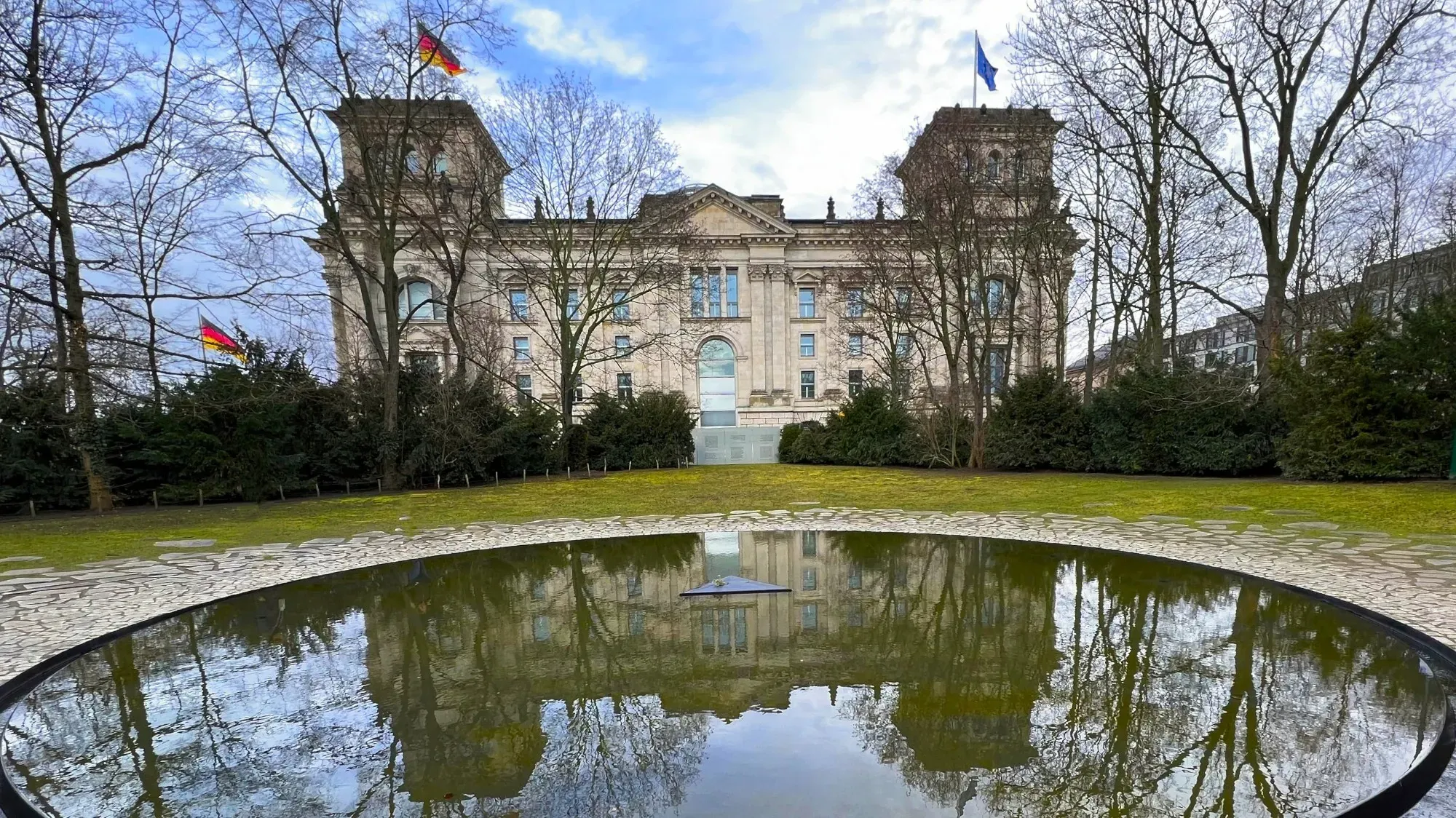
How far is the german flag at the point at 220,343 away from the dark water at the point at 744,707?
1038 centimetres

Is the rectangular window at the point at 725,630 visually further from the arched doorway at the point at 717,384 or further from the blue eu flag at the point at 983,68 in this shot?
the arched doorway at the point at 717,384

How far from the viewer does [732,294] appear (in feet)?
144

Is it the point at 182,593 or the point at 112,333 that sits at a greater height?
the point at 112,333

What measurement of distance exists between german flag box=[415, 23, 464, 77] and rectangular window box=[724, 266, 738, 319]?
2747 cm

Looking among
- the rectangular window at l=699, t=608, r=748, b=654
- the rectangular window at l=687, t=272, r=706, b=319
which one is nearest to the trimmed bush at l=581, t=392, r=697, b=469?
the rectangular window at l=687, t=272, r=706, b=319

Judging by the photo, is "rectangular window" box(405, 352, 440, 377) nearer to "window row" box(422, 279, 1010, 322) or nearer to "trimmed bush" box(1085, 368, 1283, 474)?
"window row" box(422, 279, 1010, 322)

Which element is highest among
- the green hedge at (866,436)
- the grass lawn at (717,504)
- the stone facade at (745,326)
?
the stone facade at (745,326)

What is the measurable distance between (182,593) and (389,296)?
12611 millimetres

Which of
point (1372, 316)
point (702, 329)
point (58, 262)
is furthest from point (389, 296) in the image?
point (702, 329)

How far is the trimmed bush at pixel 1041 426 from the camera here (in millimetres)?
18875

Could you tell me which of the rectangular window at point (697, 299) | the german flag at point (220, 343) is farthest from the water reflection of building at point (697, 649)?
the rectangular window at point (697, 299)

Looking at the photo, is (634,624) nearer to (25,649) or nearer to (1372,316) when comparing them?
(25,649)

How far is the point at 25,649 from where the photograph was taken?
483cm

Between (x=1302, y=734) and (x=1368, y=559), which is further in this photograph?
(x=1368, y=559)
